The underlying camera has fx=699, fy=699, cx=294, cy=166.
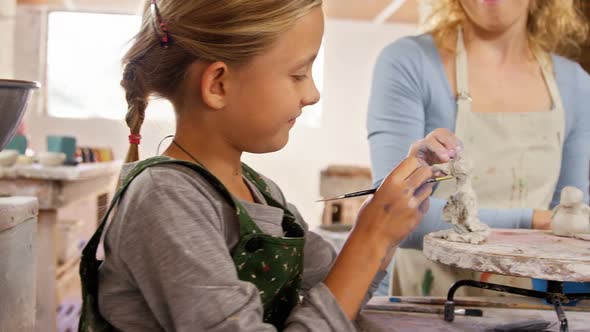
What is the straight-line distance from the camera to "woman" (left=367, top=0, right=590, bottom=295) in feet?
6.77

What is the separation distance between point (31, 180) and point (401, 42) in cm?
258

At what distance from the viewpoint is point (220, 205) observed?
44.2 inches

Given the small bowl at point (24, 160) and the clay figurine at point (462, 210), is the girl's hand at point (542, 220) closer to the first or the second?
the clay figurine at point (462, 210)

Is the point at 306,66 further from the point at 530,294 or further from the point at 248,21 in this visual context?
the point at 530,294

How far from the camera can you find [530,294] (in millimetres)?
1466

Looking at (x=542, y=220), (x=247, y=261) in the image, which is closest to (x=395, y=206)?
(x=247, y=261)

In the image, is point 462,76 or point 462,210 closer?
point 462,210

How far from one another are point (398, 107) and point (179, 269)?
1206mm

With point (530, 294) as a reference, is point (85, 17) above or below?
above

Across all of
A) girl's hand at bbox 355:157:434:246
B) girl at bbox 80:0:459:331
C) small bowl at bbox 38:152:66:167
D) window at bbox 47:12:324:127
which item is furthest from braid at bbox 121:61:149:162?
window at bbox 47:12:324:127

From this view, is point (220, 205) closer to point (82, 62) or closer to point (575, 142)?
point (575, 142)

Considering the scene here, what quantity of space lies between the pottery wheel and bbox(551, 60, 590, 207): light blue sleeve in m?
0.67

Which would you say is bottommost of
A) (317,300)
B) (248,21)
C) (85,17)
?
(317,300)

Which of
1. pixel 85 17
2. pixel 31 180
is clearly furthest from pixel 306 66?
pixel 85 17
